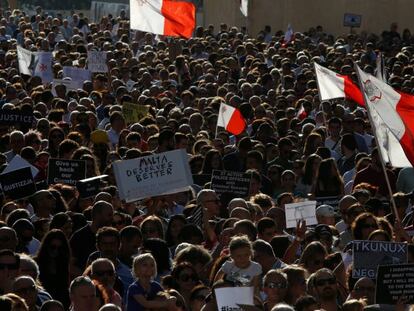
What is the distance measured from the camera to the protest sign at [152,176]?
15.9 m

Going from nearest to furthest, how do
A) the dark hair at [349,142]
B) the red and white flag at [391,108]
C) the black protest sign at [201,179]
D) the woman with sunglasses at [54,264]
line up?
the woman with sunglasses at [54,264], the red and white flag at [391,108], the black protest sign at [201,179], the dark hair at [349,142]

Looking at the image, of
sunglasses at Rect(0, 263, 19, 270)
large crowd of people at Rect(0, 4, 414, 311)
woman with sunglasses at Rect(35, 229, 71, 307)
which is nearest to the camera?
large crowd of people at Rect(0, 4, 414, 311)

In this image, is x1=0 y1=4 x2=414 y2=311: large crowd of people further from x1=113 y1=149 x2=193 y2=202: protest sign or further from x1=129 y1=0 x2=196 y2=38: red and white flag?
x1=129 y1=0 x2=196 y2=38: red and white flag

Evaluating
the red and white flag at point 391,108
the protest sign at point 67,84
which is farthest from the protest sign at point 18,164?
the protest sign at point 67,84

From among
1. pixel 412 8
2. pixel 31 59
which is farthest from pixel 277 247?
pixel 412 8

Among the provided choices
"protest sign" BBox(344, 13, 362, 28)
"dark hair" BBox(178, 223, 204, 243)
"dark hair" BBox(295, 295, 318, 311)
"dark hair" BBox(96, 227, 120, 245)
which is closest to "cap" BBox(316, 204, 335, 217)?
"dark hair" BBox(178, 223, 204, 243)

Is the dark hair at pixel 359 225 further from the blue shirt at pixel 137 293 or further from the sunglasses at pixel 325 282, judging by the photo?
the blue shirt at pixel 137 293

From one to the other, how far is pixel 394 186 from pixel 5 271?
7217 millimetres

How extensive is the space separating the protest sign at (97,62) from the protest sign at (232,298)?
62.1 ft

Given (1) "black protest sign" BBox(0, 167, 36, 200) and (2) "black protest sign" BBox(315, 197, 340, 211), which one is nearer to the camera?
(1) "black protest sign" BBox(0, 167, 36, 200)

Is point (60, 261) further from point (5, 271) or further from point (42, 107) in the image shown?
point (42, 107)

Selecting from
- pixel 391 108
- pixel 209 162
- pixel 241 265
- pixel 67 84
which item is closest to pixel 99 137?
pixel 209 162

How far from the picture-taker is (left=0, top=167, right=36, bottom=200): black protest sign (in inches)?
615

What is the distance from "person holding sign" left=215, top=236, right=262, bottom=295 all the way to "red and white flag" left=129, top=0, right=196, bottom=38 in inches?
711
